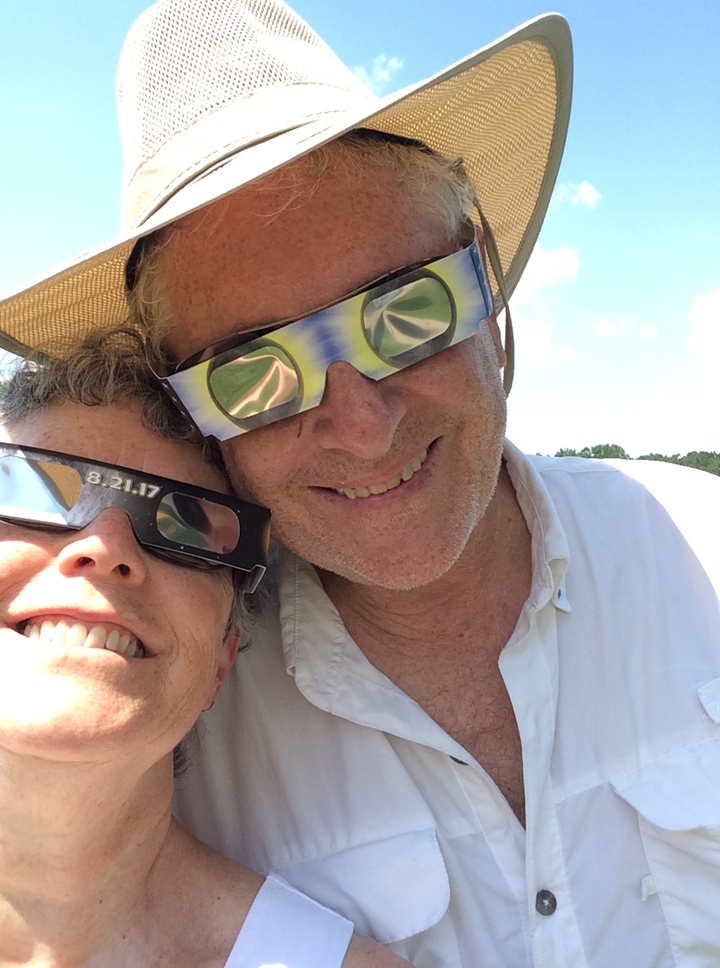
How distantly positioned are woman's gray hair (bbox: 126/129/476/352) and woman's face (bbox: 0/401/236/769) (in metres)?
0.32

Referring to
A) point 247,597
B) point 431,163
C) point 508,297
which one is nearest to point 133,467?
point 247,597

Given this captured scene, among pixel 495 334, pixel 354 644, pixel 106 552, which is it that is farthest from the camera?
pixel 495 334

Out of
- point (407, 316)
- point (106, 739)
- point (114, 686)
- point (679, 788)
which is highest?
point (407, 316)

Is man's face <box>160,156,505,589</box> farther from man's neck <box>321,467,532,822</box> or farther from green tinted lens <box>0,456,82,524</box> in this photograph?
green tinted lens <box>0,456,82,524</box>

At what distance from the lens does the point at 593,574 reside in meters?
2.27

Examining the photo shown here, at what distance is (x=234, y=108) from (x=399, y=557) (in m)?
1.18

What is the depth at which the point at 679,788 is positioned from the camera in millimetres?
1967

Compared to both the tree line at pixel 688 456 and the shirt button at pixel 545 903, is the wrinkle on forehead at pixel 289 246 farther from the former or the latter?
the tree line at pixel 688 456

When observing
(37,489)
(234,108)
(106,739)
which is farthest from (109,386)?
(106,739)

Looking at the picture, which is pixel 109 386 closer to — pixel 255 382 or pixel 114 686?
pixel 255 382

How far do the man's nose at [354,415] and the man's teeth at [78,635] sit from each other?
0.69 metres

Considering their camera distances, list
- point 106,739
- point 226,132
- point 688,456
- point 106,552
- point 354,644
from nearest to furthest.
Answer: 1. point 106,739
2. point 106,552
3. point 226,132
4. point 354,644
5. point 688,456

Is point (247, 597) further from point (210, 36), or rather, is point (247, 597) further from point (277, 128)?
point (210, 36)

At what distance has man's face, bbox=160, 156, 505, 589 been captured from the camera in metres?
1.82
